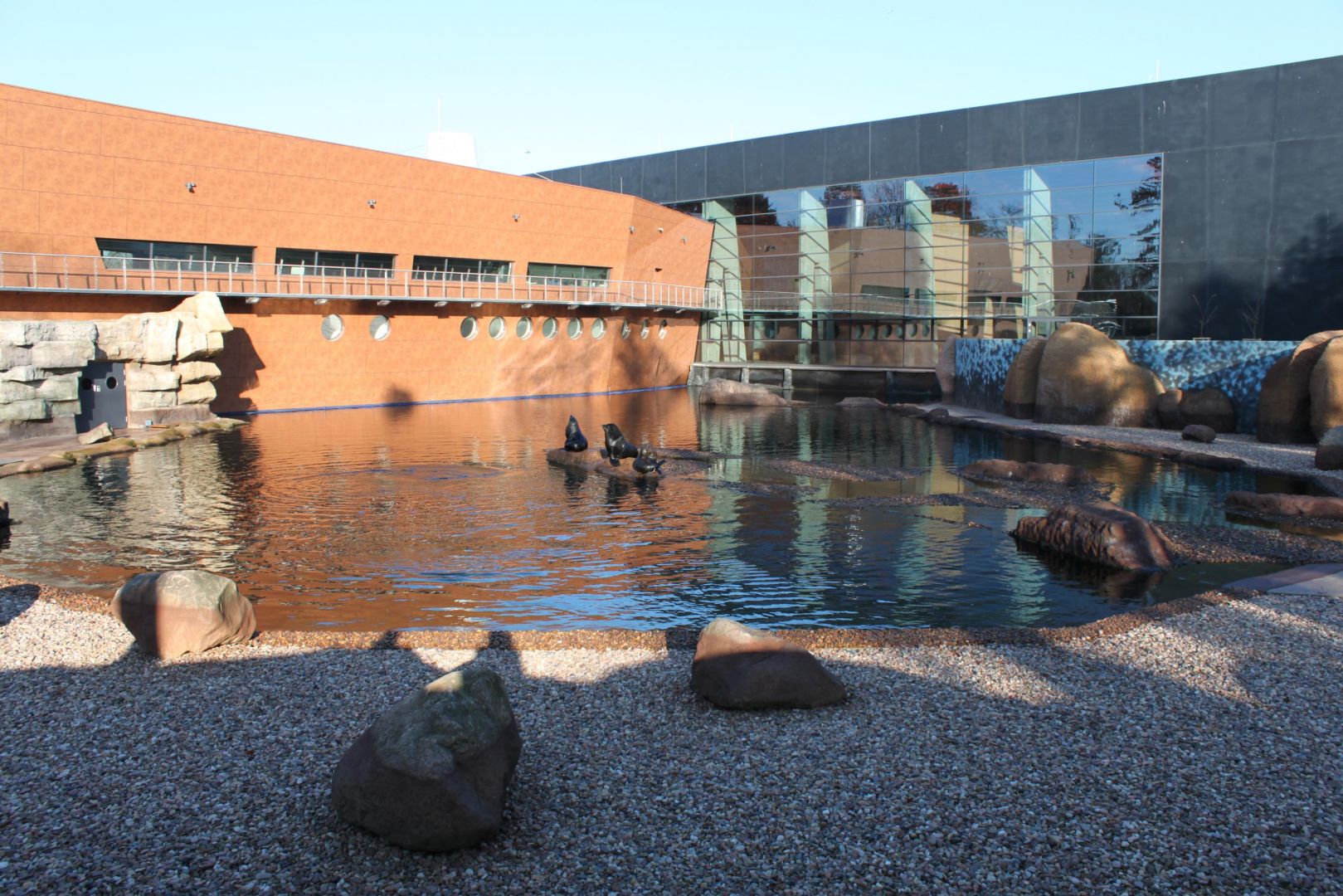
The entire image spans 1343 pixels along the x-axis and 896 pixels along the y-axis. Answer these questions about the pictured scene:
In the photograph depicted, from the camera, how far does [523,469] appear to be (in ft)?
71.7

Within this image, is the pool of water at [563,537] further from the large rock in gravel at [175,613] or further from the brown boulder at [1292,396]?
the brown boulder at [1292,396]

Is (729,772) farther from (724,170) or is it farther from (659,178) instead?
(659,178)

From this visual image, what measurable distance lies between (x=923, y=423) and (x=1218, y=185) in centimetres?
1525

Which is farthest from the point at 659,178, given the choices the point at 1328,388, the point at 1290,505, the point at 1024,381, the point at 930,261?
the point at 1290,505

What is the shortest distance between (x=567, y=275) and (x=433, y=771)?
123 feet

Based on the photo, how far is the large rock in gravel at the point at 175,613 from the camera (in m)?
8.89

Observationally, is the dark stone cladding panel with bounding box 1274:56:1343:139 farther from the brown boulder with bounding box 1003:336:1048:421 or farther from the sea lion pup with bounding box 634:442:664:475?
the sea lion pup with bounding box 634:442:664:475

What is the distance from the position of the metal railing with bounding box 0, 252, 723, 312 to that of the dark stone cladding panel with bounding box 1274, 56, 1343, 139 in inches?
950

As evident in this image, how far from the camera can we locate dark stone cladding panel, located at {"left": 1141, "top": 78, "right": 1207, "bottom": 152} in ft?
121

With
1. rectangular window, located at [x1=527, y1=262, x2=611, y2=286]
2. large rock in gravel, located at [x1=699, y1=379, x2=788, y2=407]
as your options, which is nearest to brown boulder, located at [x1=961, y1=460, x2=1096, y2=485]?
large rock in gravel, located at [x1=699, y1=379, x2=788, y2=407]

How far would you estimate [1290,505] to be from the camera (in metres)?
15.8

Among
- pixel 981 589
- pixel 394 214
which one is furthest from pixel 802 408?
pixel 981 589

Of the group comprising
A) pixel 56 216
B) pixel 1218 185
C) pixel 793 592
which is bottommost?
pixel 793 592

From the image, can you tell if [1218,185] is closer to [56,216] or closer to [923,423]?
[923,423]
